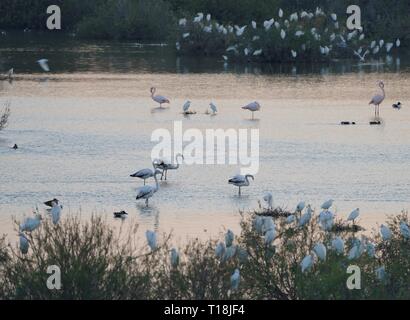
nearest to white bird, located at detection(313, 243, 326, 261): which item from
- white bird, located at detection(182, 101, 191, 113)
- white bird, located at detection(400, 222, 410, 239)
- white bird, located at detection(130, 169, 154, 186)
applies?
white bird, located at detection(400, 222, 410, 239)

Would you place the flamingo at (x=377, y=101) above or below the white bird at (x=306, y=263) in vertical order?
below

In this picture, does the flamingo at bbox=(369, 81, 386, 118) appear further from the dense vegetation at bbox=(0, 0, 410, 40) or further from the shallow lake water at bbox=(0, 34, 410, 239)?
the dense vegetation at bbox=(0, 0, 410, 40)

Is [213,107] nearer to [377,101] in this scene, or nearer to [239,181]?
[377,101]

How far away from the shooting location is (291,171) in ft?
62.3

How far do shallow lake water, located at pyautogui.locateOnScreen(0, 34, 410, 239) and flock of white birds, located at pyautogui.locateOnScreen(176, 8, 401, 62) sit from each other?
1185 millimetres

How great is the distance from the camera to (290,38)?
135 ft

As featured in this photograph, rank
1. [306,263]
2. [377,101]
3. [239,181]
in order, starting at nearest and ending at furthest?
[306,263] < [239,181] < [377,101]

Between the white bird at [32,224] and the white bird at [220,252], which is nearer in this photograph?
the white bird at [220,252]

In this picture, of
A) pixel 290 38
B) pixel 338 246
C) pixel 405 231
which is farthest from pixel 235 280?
pixel 290 38

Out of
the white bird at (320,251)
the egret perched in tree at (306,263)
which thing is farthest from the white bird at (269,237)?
the egret perched in tree at (306,263)

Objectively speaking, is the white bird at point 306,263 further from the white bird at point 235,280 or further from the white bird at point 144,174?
the white bird at point 144,174

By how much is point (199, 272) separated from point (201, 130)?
566 inches

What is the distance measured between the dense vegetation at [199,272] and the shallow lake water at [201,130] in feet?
12.6

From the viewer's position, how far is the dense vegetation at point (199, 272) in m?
9.56
